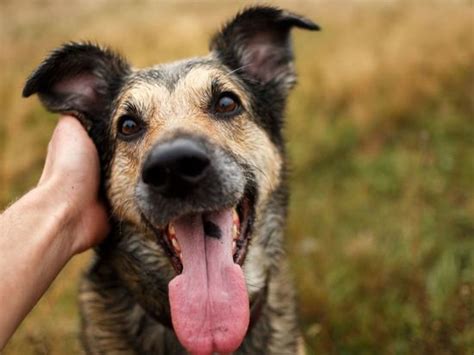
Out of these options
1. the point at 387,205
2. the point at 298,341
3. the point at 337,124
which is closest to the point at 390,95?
the point at 337,124

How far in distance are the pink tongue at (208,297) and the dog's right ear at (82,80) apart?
1331 mm

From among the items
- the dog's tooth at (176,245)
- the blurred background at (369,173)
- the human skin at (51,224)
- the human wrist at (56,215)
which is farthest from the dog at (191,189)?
the blurred background at (369,173)

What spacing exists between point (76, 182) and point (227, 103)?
1048mm

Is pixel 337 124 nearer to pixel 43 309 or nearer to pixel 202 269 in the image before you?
pixel 43 309

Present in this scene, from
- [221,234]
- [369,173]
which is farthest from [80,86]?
[369,173]

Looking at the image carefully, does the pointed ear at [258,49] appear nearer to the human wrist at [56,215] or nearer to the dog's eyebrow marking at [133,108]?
the dog's eyebrow marking at [133,108]

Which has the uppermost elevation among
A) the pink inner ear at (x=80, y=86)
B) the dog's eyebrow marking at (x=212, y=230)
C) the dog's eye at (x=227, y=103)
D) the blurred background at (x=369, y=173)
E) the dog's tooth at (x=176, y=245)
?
the pink inner ear at (x=80, y=86)

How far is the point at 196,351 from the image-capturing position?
282cm

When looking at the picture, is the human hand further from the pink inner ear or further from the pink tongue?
the pink tongue

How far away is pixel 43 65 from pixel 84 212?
910 mm

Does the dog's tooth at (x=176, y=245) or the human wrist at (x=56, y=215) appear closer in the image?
the human wrist at (x=56, y=215)

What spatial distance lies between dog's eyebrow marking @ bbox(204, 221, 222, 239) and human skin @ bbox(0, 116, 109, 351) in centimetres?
76

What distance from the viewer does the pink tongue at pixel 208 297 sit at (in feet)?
9.27

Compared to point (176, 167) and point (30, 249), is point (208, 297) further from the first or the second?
A: point (30, 249)
